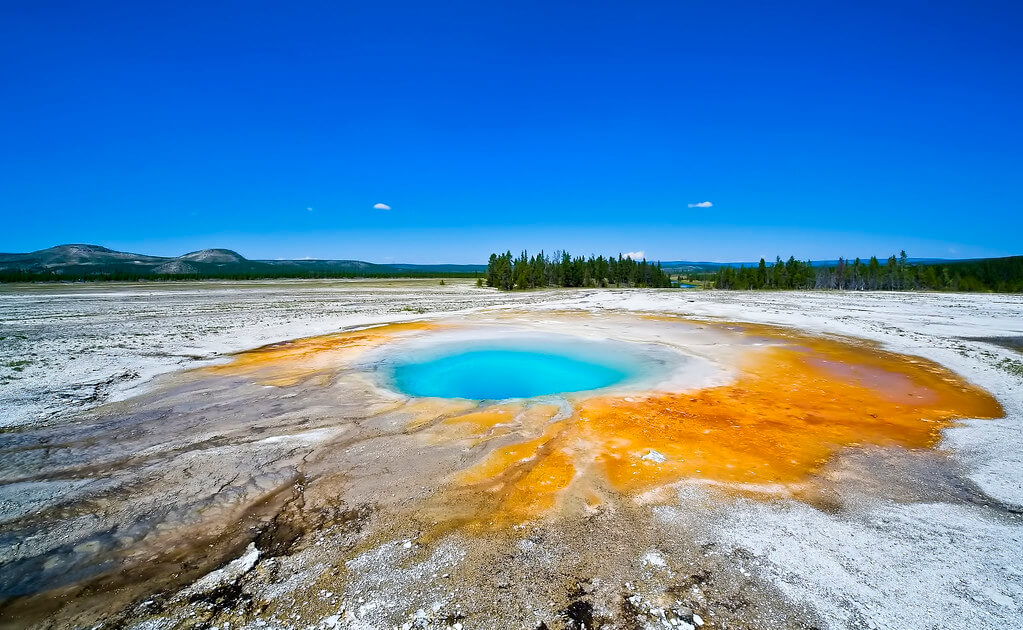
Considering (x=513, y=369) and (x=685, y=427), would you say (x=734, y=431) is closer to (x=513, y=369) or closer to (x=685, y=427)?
(x=685, y=427)

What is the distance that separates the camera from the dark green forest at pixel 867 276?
73625mm

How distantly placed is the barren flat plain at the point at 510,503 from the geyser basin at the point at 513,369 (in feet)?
4.06

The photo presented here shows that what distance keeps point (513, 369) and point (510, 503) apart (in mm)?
8070

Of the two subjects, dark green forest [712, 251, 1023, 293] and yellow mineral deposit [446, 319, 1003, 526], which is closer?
yellow mineral deposit [446, 319, 1003, 526]

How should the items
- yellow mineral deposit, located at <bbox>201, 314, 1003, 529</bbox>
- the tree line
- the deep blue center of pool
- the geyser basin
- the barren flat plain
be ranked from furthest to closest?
1. the tree line
2. the geyser basin
3. the deep blue center of pool
4. yellow mineral deposit, located at <bbox>201, 314, 1003, 529</bbox>
5. the barren flat plain

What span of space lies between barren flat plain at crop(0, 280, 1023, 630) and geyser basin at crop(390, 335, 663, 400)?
124cm

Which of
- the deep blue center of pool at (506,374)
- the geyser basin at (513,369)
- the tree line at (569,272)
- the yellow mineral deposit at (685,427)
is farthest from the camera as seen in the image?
the tree line at (569,272)

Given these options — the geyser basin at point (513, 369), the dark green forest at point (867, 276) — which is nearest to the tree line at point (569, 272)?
the dark green forest at point (867, 276)

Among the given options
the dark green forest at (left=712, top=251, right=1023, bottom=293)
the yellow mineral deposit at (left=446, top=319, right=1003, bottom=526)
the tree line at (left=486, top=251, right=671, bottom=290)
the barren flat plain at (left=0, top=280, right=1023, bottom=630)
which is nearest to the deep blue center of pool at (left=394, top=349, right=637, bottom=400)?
the barren flat plain at (left=0, top=280, right=1023, bottom=630)

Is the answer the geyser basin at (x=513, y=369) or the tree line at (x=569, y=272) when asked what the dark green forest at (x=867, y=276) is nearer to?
the tree line at (x=569, y=272)

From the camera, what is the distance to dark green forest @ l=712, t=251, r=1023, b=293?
73.6 metres

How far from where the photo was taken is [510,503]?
498 centimetres

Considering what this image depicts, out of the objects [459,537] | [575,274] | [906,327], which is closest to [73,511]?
[459,537]

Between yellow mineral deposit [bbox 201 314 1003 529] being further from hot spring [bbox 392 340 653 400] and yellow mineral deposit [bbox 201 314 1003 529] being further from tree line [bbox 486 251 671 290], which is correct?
tree line [bbox 486 251 671 290]
